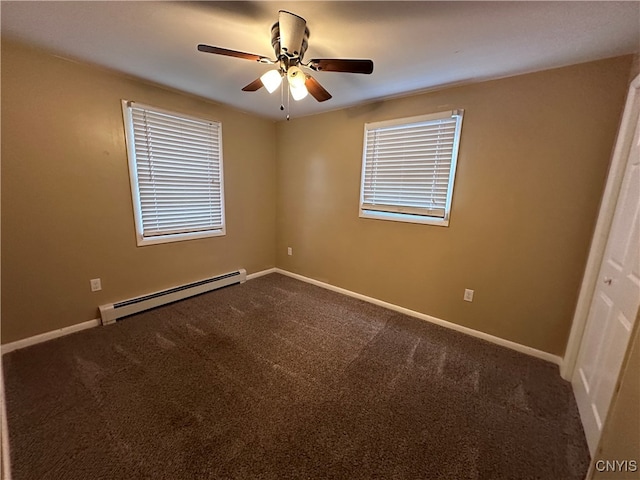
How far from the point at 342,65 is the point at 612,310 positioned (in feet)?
A: 6.82

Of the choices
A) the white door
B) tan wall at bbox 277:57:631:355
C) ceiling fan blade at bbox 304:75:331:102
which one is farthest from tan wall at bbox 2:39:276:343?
the white door

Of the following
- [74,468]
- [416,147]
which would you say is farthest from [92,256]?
[416,147]

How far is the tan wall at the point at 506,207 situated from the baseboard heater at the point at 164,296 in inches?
65.6

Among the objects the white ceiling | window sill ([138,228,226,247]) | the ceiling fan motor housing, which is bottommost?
window sill ([138,228,226,247])

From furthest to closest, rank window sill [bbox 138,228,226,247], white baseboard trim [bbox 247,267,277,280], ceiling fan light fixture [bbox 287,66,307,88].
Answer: white baseboard trim [bbox 247,267,277,280], window sill [bbox 138,228,226,247], ceiling fan light fixture [bbox 287,66,307,88]

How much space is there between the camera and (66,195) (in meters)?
2.07

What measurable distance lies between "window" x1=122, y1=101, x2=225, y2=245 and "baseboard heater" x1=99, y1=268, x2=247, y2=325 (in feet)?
1.89

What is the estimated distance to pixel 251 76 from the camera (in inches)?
85.5

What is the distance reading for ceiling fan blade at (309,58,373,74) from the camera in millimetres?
1361

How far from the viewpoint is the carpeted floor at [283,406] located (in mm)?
1219

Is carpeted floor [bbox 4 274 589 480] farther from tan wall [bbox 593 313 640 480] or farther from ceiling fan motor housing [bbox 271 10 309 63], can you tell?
ceiling fan motor housing [bbox 271 10 309 63]

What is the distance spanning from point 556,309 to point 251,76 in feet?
10.5

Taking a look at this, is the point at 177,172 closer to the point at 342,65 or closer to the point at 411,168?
the point at 342,65

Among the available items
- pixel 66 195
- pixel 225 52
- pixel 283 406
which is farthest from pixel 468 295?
pixel 66 195
